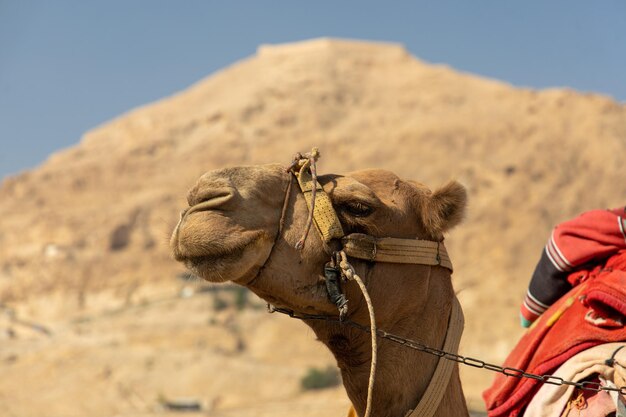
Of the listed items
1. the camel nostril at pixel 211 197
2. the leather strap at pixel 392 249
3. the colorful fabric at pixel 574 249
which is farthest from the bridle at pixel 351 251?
the colorful fabric at pixel 574 249

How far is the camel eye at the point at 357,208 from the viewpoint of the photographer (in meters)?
3.18

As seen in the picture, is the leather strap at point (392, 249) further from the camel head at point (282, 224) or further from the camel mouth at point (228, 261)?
the camel mouth at point (228, 261)

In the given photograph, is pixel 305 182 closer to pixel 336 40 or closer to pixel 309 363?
pixel 309 363

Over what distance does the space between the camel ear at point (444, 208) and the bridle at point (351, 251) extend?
0.07 meters

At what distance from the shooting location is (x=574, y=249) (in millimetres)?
4098

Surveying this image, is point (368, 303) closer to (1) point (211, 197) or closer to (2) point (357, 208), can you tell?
(2) point (357, 208)

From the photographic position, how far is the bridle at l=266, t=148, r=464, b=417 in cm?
304

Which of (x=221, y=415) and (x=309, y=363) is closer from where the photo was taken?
(x=221, y=415)

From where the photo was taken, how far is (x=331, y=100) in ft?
238

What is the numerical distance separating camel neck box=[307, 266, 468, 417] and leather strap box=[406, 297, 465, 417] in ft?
0.09

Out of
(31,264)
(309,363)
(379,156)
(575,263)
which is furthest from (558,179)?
(575,263)

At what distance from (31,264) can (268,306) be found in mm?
55912

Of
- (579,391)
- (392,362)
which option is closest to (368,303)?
(392,362)

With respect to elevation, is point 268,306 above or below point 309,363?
below
